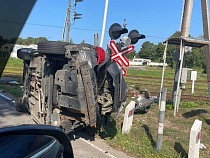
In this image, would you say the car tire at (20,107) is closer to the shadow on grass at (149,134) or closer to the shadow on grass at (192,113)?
the shadow on grass at (149,134)

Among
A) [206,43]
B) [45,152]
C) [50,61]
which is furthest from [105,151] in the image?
[206,43]

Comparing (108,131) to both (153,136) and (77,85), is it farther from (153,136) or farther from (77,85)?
(77,85)

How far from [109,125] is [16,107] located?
3.08 m

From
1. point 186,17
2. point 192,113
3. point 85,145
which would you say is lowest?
point 85,145

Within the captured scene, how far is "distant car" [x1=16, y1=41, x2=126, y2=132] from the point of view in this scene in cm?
494

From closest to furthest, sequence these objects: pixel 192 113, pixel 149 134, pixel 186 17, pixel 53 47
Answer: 1. pixel 53 47
2. pixel 149 134
3. pixel 192 113
4. pixel 186 17

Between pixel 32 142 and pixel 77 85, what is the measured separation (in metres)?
3.39

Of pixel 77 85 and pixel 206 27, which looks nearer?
pixel 77 85

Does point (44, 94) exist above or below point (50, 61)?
below

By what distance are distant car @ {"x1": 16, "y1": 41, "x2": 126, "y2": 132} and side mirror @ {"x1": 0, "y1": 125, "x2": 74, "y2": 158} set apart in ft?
9.99

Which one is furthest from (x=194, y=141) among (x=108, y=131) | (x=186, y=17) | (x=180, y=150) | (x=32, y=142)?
(x=186, y=17)

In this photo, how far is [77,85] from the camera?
4977 mm

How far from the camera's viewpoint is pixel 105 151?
17.1 feet

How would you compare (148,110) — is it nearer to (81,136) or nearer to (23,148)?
(81,136)
